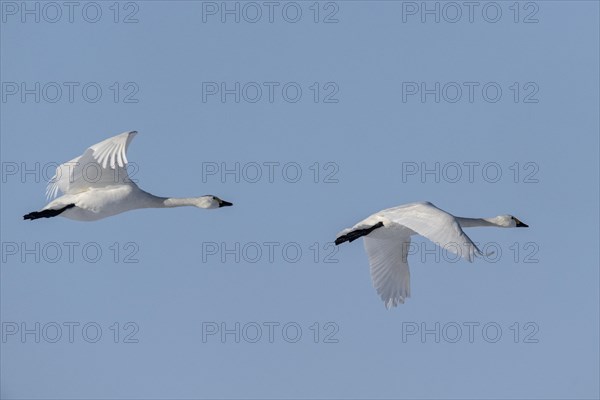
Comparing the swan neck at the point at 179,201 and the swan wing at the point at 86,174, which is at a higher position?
the swan wing at the point at 86,174

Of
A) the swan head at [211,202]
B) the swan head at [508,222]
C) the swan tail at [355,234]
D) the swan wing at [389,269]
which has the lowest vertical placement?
the swan wing at [389,269]

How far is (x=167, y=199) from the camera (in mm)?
33938

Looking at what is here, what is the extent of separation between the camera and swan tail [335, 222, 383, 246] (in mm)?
32750

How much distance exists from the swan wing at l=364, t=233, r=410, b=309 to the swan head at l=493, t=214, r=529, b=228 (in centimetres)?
210

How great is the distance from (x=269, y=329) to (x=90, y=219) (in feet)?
15.7

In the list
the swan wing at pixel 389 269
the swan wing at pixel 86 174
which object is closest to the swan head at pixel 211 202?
the swan wing at pixel 86 174

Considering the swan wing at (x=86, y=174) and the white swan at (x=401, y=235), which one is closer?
the white swan at (x=401, y=235)

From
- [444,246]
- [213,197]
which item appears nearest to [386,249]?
[213,197]

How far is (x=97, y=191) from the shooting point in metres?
33.2

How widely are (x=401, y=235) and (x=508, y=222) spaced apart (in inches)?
128

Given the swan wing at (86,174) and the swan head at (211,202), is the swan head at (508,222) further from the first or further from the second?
the swan wing at (86,174)

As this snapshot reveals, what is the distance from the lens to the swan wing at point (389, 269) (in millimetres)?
34938

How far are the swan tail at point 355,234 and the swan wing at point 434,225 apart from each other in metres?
0.24

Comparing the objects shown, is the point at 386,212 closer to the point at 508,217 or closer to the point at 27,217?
the point at 508,217
